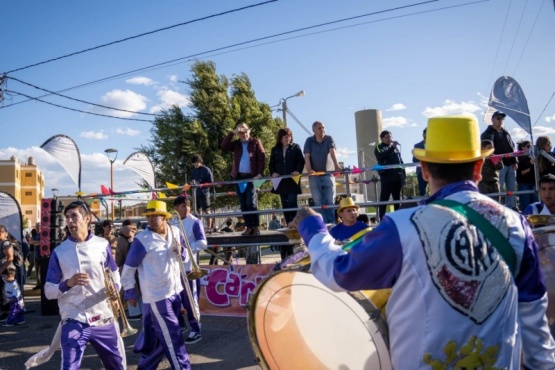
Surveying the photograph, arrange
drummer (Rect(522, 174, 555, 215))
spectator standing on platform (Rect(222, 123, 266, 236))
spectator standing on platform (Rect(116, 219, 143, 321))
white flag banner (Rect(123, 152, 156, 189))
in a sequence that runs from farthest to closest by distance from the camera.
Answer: white flag banner (Rect(123, 152, 156, 189)), spectator standing on platform (Rect(222, 123, 266, 236)), spectator standing on platform (Rect(116, 219, 143, 321)), drummer (Rect(522, 174, 555, 215))

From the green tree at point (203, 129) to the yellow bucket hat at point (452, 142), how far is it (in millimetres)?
22621

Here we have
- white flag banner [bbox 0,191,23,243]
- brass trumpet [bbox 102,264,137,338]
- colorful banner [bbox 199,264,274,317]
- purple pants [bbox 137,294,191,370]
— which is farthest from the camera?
white flag banner [bbox 0,191,23,243]

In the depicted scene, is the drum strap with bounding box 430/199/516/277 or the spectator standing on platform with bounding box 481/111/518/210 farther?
the spectator standing on platform with bounding box 481/111/518/210

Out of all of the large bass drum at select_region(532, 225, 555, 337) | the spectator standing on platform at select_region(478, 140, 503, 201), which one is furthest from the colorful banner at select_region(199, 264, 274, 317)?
the large bass drum at select_region(532, 225, 555, 337)

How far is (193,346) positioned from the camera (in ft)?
24.2

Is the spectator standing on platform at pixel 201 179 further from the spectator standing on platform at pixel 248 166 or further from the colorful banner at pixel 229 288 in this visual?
the colorful banner at pixel 229 288

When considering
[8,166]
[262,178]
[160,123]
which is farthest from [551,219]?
[8,166]

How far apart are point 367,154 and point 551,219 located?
30071 millimetres

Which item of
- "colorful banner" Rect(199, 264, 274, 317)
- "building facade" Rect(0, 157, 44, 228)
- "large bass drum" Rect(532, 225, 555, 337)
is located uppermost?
"building facade" Rect(0, 157, 44, 228)

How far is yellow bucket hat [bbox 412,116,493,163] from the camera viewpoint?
7.04ft

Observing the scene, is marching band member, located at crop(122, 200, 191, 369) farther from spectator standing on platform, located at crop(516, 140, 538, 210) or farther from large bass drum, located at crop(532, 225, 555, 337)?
spectator standing on platform, located at crop(516, 140, 538, 210)

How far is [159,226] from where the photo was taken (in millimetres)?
5898

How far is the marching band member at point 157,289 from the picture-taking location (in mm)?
5297

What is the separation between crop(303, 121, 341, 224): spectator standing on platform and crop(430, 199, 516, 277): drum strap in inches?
268
